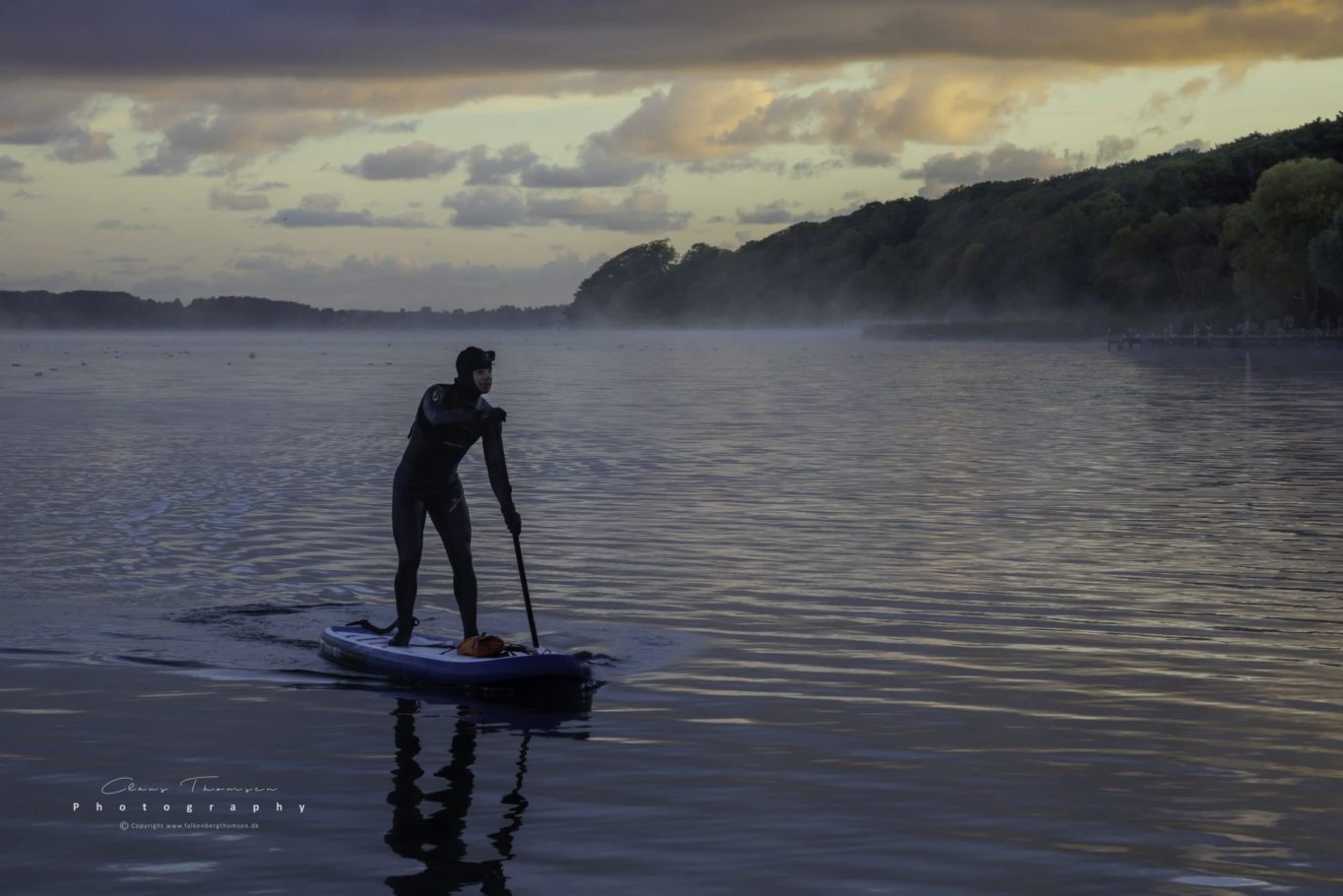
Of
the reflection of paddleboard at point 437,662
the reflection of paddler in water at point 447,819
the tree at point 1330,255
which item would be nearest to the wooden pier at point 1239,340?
the tree at point 1330,255

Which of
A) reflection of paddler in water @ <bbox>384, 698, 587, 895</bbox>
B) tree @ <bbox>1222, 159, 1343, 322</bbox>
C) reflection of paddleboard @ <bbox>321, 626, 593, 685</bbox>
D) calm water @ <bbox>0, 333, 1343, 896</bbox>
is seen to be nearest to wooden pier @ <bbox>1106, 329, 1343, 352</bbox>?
tree @ <bbox>1222, 159, 1343, 322</bbox>

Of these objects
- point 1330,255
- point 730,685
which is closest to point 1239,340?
point 1330,255

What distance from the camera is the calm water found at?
415 inches

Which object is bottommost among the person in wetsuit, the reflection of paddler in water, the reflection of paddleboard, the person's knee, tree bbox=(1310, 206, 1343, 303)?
the reflection of paddler in water

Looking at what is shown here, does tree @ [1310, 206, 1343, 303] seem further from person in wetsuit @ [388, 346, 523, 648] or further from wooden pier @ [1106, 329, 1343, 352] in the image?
person in wetsuit @ [388, 346, 523, 648]

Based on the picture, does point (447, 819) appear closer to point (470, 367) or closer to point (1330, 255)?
point (470, 367)

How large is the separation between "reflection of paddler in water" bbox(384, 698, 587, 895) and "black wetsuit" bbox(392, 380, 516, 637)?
283 centimetres

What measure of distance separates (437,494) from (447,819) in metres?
5.91

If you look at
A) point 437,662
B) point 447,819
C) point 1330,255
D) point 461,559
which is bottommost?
point 447,819

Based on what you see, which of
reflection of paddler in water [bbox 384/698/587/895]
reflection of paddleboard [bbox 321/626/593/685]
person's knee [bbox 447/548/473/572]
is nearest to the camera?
reflection of paddler in water [bbox 384/698/587/895]

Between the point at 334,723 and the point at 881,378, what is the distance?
95.9 meters

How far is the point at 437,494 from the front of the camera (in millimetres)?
16891

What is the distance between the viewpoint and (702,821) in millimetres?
11219

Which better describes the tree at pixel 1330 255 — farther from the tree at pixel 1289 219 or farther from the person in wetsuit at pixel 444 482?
the person in wetsuit at pixel 444 482
